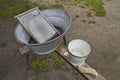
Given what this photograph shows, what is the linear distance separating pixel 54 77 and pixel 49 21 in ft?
3.91

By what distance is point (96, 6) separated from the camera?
619 centimetres

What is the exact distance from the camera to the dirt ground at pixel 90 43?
4.60 m

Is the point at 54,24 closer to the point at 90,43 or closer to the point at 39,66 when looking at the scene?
the point at 39,66

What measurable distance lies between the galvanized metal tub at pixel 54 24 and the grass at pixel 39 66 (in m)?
0.56

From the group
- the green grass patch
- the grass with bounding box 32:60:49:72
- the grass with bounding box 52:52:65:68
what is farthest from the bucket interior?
the green grass patch

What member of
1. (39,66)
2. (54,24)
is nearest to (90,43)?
(54,24)

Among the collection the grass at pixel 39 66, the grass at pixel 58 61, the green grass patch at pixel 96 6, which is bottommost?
the grass at pixel 58 61

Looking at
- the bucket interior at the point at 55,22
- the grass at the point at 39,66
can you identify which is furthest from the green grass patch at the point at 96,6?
the grass at the point at 39,66

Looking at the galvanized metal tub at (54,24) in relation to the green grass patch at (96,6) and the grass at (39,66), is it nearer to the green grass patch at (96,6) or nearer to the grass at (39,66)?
the grass at (39,66)

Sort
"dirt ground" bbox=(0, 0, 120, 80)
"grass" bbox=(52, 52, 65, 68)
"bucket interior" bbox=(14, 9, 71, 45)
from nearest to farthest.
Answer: "bucket interior" bbox=(14, 9, 71, 45) → "dirt ground" bbox=(0, 0, 120, 80) → "grass" bbox=(52, 52, 65, 68)

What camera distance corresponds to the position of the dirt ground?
4.60 m

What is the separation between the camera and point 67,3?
6344 mm

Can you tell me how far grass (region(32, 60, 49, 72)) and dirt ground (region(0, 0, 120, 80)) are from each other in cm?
11

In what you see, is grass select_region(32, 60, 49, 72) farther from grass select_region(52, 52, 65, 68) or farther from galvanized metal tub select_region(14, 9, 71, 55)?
galvanized metal tub select_region(14, 9, 71, 55)
